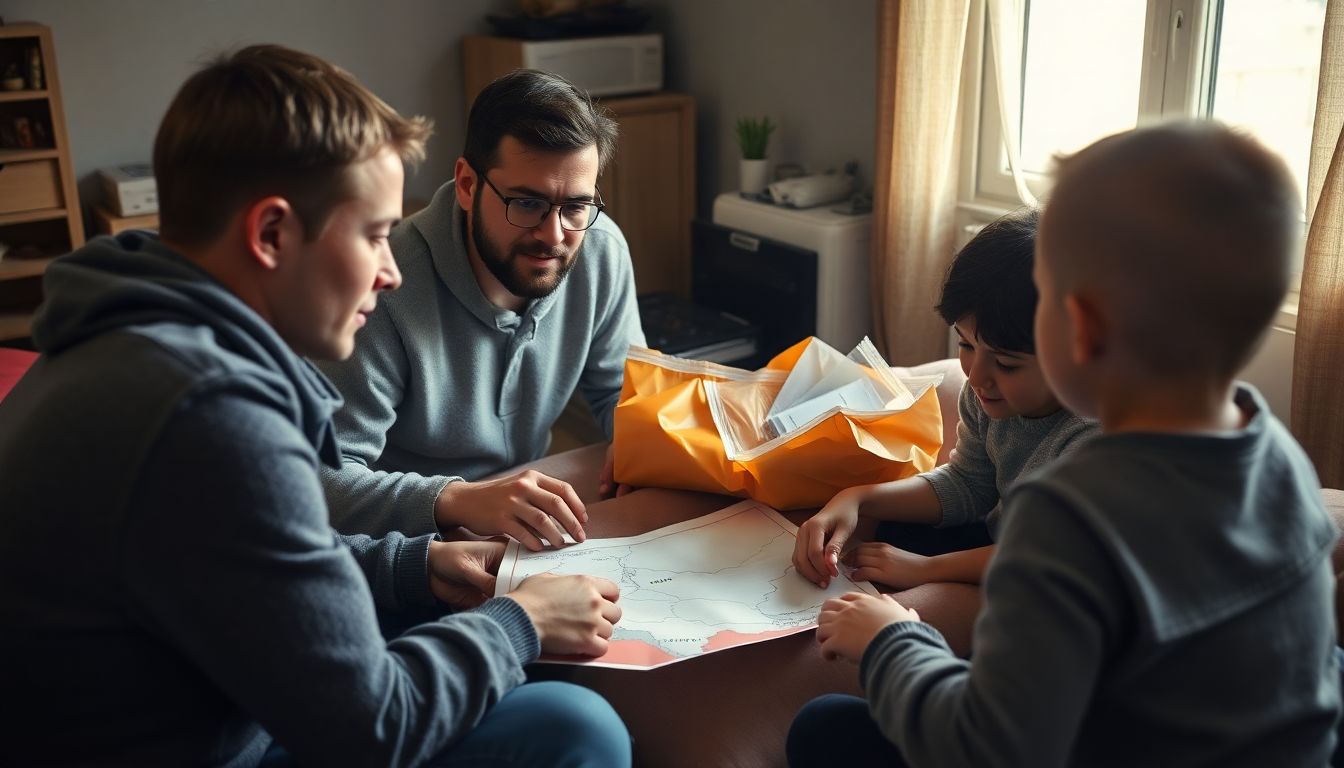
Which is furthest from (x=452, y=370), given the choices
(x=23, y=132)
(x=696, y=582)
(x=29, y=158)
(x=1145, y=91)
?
(x=23, y=132)

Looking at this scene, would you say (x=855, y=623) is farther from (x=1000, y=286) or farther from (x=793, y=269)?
(x=793, y=269)

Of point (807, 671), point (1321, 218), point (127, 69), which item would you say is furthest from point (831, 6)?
point (807, 671)

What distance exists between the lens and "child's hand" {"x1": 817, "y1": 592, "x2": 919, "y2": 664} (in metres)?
1.08

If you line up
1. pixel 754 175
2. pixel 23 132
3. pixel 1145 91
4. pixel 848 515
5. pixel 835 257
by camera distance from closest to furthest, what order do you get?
pixel 848 515, pixel 1145 91, pixel 835 257, pixel 23 132, pixel 754 175

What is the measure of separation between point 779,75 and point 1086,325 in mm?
2611

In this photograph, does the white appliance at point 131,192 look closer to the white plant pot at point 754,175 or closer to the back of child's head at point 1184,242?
the white plant pot at point 754,175

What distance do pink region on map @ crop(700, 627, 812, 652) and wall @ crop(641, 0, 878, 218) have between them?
6.29 feet

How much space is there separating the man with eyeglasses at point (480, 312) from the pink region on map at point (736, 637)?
1.34ft

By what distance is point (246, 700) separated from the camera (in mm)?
910

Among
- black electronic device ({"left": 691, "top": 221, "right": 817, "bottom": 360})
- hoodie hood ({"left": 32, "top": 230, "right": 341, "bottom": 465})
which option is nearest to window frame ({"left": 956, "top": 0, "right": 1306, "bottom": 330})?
black electronic device ({"left": 691, "top": 221, "right": 817, "bottom": 360})

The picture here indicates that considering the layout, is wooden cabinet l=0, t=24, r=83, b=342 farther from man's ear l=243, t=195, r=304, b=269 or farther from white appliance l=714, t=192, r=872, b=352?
man's ear l=243, t=195, r=304, b=269

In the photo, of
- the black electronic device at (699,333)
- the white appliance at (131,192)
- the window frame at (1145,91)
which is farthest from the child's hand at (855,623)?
the white appliance at (131,192)

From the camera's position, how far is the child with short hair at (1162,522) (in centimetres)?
79

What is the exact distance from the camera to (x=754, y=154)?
3240 mm
